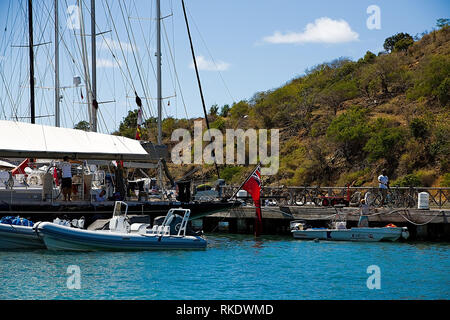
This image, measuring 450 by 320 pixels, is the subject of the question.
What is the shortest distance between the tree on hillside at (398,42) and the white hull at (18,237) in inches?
2500

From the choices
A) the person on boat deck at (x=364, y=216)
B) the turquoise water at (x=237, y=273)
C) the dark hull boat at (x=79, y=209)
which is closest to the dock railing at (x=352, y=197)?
the person on boat deck at (x=364, y=216)

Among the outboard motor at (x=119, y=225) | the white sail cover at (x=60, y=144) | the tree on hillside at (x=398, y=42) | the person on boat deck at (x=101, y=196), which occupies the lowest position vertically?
the outboard motor at (x=119, y=225)

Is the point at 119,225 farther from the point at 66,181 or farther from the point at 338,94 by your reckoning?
the point at 338,94

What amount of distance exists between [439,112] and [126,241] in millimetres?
40937

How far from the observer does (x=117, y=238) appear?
2756 cm

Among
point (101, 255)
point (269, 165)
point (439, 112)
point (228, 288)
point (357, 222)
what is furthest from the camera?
point (269, 165)

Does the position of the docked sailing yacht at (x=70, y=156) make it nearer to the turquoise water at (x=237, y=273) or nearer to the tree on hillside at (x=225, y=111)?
the turquoise water at (x=237, y=273)

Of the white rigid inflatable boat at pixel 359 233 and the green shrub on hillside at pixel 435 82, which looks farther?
the green shrub on hillside at pixel 435 82

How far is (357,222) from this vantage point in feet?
116

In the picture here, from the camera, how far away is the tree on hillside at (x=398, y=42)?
81688mm

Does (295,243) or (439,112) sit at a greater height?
(439,112)

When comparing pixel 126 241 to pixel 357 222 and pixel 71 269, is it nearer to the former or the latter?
pixel 71 269
